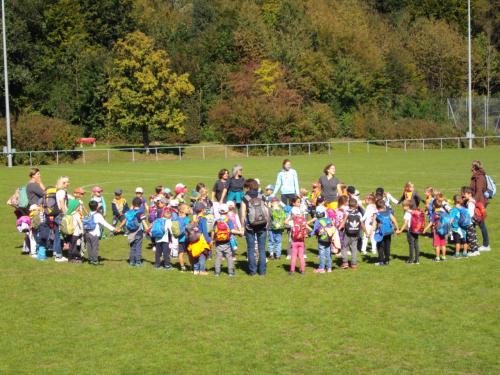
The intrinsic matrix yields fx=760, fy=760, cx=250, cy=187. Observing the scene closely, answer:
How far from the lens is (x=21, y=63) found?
70.6m

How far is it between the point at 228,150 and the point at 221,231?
158 feet

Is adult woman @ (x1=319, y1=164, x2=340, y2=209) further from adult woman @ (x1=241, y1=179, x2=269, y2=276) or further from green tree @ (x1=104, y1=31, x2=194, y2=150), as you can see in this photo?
green tree @ (x1=104, y1=31, x2=194, y2=150)

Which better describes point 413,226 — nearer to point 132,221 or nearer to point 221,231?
point 221,231

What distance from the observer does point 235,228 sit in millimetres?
15398

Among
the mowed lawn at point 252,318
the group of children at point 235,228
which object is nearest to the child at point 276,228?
the group of children at point 235,228

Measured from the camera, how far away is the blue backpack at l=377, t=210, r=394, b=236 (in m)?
14.7

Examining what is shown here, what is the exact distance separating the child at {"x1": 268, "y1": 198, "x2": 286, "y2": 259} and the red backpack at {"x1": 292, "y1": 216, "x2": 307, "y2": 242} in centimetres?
131

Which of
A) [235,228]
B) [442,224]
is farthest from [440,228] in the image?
[235,228]

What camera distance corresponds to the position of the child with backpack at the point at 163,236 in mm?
14891

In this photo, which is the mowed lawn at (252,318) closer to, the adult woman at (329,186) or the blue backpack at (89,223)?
the blue backpack at (89,223)

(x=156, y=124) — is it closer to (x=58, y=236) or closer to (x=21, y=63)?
(x=21, y=63)

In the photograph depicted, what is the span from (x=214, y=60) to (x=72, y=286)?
72.8 metres

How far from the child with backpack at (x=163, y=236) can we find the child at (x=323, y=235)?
2.90 metres

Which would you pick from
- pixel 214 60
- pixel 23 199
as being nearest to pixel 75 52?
pixel 214 60
